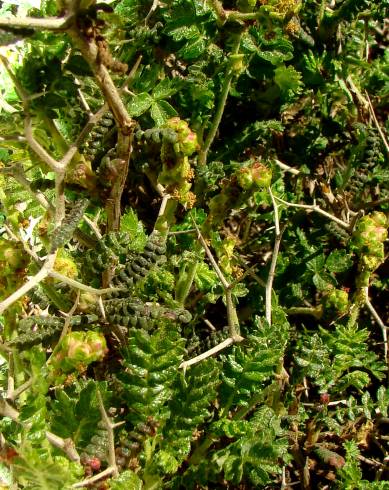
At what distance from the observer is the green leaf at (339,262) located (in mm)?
2064

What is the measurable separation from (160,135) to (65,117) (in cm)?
33

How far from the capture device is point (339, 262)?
2066 mm

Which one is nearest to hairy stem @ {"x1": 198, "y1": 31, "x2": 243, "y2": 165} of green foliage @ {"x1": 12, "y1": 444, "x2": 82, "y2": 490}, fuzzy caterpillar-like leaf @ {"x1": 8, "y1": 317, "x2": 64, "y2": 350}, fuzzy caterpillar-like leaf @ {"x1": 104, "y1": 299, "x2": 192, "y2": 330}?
fuzzy caterpillar-like leaf @ {"x1": 104, "y1": 299, "x2": 192, "y2": 330}

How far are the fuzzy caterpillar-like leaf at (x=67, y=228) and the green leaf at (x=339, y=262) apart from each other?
920 millimetres

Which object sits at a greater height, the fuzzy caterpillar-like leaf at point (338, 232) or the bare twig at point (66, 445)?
the bare twig at point (66, 445)

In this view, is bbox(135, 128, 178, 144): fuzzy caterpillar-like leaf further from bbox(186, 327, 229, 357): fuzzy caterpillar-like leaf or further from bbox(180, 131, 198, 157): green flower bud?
bbox(186, 327, 229, 357): fuzzy caterpillar-like leaf

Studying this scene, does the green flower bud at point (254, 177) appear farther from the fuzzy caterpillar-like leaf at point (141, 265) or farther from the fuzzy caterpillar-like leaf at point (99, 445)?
the fuzzy caterpillar-like leaf at point (99, 445)

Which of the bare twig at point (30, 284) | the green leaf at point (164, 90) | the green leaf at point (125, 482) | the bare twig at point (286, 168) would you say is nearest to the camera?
the bare twig at point (30, 284)

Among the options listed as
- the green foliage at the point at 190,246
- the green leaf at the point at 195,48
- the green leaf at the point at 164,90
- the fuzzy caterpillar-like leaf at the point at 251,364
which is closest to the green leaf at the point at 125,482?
the green foliage at the point at 190,246

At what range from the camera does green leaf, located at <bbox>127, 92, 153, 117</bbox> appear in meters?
1.79

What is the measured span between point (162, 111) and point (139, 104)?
7cm

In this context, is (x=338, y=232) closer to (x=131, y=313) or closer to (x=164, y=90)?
(x=164, y=90)

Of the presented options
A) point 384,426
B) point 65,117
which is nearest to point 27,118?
point 65,117

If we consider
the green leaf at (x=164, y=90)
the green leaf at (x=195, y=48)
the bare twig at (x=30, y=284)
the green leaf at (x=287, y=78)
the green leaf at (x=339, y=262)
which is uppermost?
the green leaf at (x=195, y=48)
